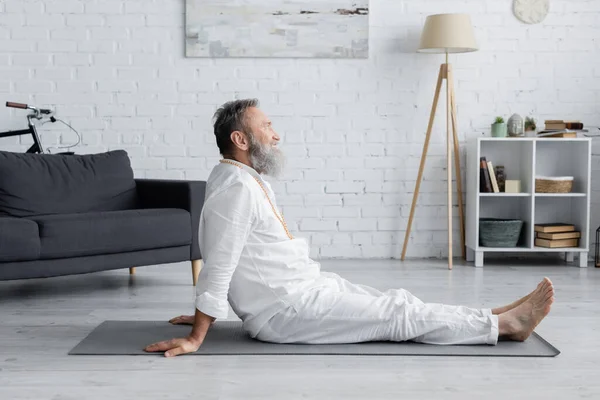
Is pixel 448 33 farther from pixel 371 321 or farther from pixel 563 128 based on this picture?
pixel 371 321

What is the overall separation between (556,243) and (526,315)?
98.6 inches

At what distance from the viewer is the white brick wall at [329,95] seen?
538cm

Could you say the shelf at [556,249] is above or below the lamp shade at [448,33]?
below

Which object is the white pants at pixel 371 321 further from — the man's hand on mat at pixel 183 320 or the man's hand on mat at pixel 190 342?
the man's hand on mat at pixel 183 320

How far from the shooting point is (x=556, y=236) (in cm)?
512

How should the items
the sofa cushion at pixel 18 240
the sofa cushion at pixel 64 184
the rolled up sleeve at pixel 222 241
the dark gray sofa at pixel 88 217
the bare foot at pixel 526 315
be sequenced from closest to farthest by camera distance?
1. the rolled up sleeve at pixel 222 241
2. the bare foot at pixel 526 315
3. the sofa cushion at pixel 18 240
4. the dark gray sofa at pixel 88 217
5. the sofa cushion at pixel 64 184

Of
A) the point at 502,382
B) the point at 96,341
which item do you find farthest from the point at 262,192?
the point at 502,382

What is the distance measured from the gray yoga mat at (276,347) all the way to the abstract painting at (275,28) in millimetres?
2816

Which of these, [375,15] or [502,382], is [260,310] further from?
[375,15]

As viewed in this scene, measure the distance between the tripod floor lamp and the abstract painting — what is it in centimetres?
53

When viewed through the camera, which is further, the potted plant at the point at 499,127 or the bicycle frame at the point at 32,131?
the potted plant at the point at 499,127

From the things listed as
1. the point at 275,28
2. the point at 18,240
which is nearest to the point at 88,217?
the point at 18,240

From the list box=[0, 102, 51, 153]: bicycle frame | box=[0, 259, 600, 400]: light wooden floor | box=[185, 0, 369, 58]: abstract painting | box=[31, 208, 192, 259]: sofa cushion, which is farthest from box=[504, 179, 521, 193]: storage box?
box=[0, 102, 51, 153]: bicycle frame

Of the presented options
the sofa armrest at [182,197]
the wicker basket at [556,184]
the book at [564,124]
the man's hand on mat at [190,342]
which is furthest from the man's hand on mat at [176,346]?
the book at [564,124]
